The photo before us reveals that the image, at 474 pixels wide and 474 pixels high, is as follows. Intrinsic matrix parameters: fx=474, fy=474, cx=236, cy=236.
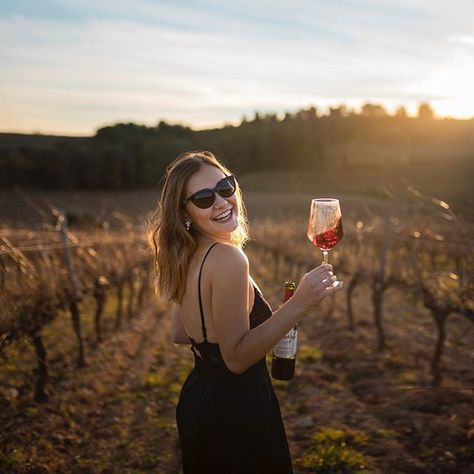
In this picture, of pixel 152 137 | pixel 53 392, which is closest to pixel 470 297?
pixel 53 392

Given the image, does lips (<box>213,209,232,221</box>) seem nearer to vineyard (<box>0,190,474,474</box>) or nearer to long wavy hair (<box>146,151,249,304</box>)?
long wavy hair (<box>146,151,249,304</box>)

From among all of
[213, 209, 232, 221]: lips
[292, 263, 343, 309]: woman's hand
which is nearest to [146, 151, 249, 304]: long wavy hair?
[213, 209, 232, 221]: lips

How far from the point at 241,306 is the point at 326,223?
0.57 metres

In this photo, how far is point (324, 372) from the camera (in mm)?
6188

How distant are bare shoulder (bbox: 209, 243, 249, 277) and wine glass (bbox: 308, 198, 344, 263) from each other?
1.48 ft

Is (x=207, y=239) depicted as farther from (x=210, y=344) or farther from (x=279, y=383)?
(x=279, y=383)

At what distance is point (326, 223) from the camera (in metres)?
2.02

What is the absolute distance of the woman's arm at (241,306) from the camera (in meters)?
1.70

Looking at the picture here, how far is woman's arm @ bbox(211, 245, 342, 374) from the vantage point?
1697mm

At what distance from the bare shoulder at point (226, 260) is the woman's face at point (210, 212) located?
0.60ft

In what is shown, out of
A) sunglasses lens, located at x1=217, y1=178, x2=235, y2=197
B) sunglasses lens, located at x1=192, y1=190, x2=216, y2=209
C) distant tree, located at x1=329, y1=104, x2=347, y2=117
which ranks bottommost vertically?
sunglasses lens, located at x1=192, y1=190, x2=216, y2=209

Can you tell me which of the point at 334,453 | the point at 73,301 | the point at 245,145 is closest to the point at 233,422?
the point at 334,453

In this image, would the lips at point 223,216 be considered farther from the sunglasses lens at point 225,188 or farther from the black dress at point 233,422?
the black dress at point 233,422

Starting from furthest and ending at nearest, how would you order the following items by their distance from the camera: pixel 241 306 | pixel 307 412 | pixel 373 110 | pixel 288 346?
pixel 373 110, pixel 307 412, pixel 288 346, pixel 241 306
